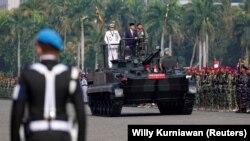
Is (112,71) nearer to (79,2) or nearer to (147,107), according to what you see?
(147,107)

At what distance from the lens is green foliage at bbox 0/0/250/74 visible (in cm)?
12538

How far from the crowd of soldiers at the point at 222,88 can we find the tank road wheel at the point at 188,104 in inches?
99.2

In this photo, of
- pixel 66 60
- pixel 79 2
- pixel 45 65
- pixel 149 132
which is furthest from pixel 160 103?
pixel 66 60

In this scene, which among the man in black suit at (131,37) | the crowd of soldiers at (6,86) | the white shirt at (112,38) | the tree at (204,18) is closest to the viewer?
the man in black suit at (131,37)

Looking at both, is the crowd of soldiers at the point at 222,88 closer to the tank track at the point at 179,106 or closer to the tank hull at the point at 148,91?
the tank track at the point at 179,106

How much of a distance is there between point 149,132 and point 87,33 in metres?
124

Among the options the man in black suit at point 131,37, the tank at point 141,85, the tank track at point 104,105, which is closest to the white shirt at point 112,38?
the tank at point 141,85

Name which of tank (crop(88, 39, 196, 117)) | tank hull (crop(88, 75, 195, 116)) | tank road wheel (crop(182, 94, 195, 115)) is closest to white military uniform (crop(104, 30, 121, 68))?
tank (crop(88, 39, 196, 117))

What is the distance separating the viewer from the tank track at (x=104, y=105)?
99.3ft

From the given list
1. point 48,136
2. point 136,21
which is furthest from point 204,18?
point 48,136

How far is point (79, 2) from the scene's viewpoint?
435 ft

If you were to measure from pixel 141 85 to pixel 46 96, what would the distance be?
22.0m

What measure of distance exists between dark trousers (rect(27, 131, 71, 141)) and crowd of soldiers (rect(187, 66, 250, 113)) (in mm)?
24844

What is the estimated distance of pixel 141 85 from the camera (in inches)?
1192
